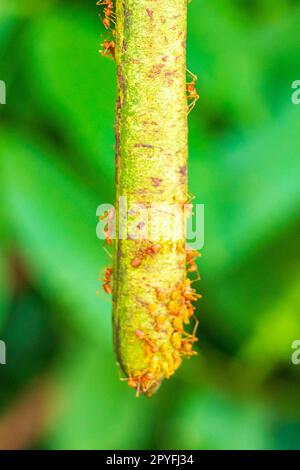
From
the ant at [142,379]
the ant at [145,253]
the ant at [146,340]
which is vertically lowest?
the ant at [142,379]

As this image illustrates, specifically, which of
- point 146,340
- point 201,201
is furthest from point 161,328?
point 201,201

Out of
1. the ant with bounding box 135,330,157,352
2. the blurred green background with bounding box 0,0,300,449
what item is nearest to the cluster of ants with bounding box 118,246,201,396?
the ant with bounding box 135,330,157,352

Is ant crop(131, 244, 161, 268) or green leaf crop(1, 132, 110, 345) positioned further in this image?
green leaf crop(1, 132, 110, 345)

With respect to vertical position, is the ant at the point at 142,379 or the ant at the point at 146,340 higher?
the ant at the point at 146,340

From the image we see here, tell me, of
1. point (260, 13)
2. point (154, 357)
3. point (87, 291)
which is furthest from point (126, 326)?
point (260, 13)

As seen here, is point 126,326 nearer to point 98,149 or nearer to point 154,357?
point 154,357

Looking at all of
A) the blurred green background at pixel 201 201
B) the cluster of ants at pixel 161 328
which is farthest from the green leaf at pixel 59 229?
the cluster of ants at pixel 161 328

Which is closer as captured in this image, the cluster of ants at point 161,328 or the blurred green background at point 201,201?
the cluster of ants at point 161,328

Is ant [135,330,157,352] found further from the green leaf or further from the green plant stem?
the green leaf

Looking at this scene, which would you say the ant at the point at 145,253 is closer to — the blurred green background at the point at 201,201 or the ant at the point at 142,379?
the ant at the point at 142,379
